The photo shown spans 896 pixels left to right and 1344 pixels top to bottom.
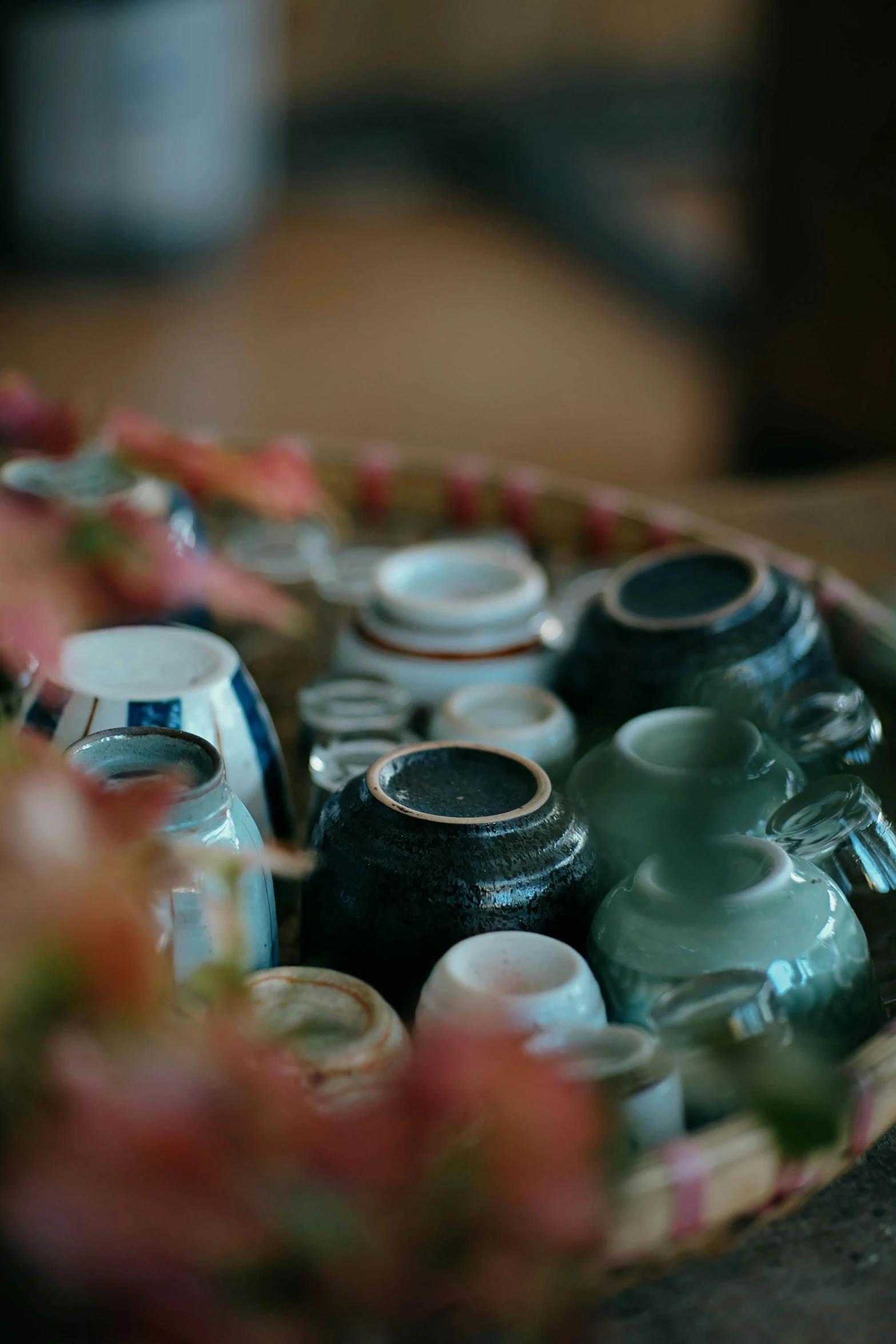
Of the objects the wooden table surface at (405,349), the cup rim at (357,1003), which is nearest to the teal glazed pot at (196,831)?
the cup rim at (357,1003)

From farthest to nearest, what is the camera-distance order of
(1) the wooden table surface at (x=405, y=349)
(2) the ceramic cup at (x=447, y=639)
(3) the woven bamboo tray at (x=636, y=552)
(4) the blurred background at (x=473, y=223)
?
(1) the wooden table surface at (x=405, y=349)
(4) the blurred background at (x=473, y=223)
(2) the ceramic cup at (x=447, y=639)
(3) the woven bamboo tray at (x=636, y=552)

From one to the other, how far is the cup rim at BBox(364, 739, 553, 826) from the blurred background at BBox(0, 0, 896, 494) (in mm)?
1161

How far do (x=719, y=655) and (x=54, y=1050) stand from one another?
1.34 ft

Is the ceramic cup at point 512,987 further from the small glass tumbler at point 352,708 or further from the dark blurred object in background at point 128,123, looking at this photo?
the dark blurred object in background at point 128,123

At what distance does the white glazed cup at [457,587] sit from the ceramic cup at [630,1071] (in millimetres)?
308

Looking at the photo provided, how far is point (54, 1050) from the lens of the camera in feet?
1.13

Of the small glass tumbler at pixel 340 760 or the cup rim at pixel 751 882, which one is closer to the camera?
the cup rim at pixel 751 882

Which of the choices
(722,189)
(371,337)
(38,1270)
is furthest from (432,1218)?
(722,189)

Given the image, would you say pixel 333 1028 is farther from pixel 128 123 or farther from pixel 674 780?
pixel 128 123

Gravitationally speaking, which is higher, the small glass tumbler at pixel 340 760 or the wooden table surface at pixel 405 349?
the small glass tumbler at pixel 340 760

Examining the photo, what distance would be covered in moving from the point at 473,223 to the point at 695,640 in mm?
3121

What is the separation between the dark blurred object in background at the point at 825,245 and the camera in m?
1.66

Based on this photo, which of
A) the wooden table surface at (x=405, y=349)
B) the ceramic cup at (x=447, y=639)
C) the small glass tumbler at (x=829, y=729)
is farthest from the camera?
the wooden table surface at (x=405, y=349)

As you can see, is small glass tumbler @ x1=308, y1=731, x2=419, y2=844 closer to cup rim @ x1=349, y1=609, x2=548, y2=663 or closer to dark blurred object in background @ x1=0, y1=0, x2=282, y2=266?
cup rim @ x1=349, y1=609, x2=548, y2=663
